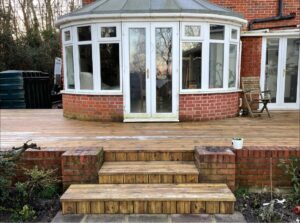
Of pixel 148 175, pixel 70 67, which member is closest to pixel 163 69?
pixel 70 67

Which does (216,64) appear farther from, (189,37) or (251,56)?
(251,56)

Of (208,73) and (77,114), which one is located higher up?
(208,73)

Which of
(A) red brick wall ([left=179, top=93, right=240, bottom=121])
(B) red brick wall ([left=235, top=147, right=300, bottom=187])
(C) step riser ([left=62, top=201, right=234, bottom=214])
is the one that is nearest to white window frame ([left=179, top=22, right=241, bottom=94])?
(A) red brick wall ([left=179, top=93, right=240, bottom=121])

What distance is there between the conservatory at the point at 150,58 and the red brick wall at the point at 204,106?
0.02 m

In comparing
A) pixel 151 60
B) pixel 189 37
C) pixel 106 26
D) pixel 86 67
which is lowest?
pixel 86 67

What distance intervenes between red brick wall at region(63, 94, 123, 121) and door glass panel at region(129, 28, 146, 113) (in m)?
0.32

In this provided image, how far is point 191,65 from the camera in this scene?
6.20m

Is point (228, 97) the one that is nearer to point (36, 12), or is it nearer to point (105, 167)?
point (105, 167)

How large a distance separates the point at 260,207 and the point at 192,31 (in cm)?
386

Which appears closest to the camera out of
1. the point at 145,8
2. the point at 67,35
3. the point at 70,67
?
the point at 145,8

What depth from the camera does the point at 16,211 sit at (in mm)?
3270

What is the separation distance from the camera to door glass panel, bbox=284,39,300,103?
25.3 feet

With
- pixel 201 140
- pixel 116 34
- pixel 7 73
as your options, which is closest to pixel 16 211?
pixel 201 140

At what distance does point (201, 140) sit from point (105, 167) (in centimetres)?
157
